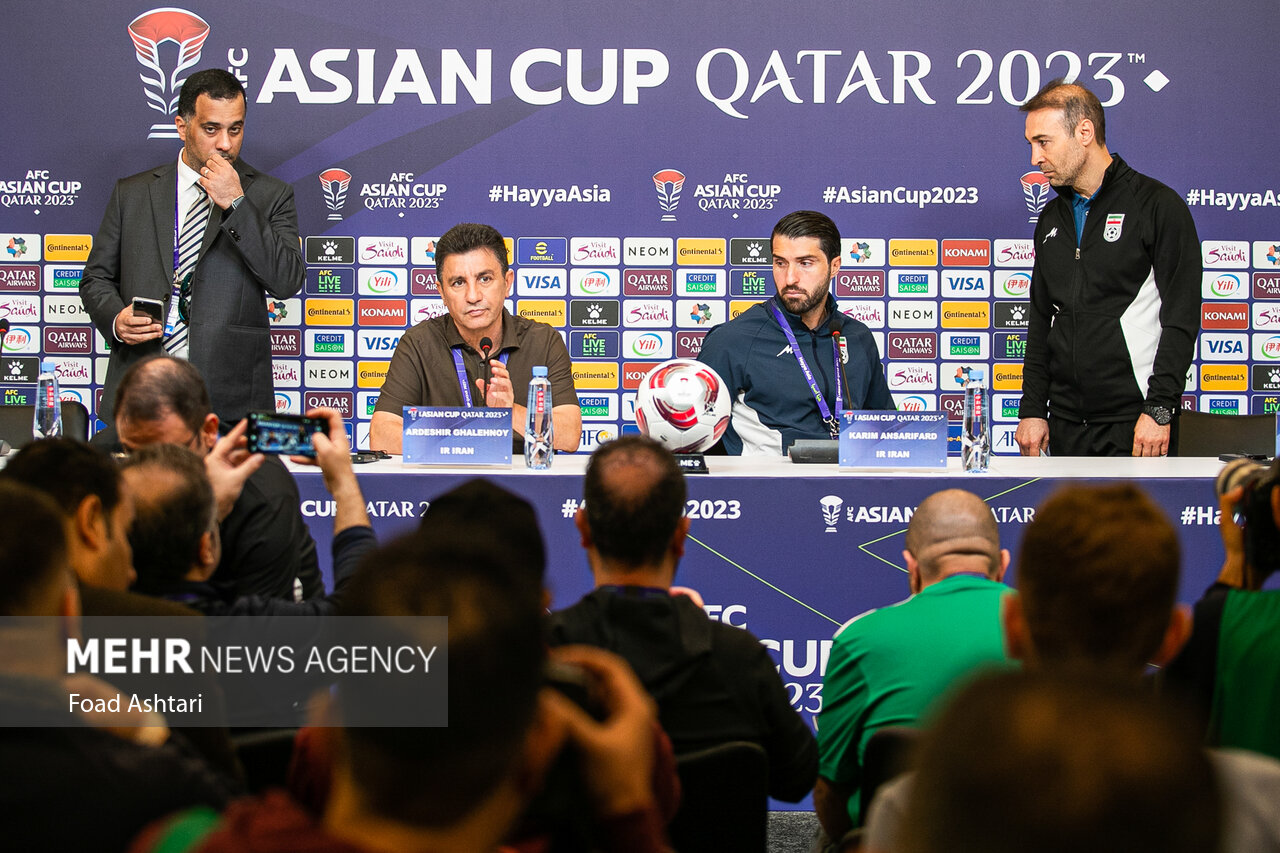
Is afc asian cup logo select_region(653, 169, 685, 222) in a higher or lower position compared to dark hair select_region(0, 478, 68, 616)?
higher

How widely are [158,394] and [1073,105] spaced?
125 inches

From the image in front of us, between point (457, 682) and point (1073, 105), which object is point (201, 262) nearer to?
point (1073, 105)

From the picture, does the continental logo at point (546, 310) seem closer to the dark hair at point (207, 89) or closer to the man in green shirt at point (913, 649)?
the dark hair at point (207, 89)

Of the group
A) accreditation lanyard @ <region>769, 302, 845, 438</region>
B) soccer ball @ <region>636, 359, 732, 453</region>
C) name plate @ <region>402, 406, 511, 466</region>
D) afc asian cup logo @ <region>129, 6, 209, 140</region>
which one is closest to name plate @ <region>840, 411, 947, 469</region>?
soccer ball @ <region>636, 359, 732, 453</region>

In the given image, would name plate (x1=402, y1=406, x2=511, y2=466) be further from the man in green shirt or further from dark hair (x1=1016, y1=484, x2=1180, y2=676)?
dark hair (x1=1016, y1=484, x2=1180, y2=676)

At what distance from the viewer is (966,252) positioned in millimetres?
4762

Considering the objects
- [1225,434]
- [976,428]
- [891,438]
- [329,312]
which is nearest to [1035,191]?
[1225,434]

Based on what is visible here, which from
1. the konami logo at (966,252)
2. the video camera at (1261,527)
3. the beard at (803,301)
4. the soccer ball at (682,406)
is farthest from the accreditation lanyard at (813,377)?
the video camera at (1261,527)

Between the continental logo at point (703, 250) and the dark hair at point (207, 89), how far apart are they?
1.88 metres

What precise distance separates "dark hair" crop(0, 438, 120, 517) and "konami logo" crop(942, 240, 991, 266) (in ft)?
13.1

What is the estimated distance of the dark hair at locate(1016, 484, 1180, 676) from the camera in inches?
42.6

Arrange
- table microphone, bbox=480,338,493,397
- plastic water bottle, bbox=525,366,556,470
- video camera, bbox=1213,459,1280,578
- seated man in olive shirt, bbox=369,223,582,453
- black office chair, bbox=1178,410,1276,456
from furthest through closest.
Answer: seated man in olive shirt, bbox=369,223,582,453 < black office chair, bbox=1178,410,1276,456 < table microphone, bbox=480,338,493,397 < plastic water bottle, bbox=525,366,556,470 < video camera, bbox=1213,459,1280,578

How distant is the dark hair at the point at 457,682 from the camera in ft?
2.20

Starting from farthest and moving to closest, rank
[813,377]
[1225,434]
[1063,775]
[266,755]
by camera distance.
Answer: [813,377], [1225,434], [266,755], [1063,775]
